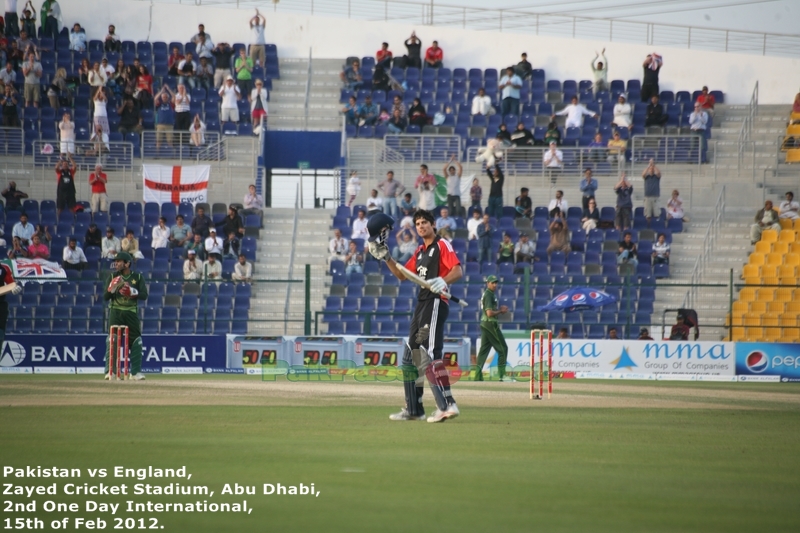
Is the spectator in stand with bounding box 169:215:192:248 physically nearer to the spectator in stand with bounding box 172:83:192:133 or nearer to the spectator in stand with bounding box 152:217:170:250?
the spectator in stand with bounding box 152:217:170:250

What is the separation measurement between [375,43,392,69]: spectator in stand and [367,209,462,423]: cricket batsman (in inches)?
1006

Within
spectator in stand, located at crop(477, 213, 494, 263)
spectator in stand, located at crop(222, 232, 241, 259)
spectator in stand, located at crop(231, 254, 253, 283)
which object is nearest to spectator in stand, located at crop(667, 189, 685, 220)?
spectator in stand, located at crop(477, 213, 494, 263)

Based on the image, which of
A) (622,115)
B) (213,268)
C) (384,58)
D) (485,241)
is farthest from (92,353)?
(622,115)

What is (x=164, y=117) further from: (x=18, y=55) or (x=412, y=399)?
(x=412, y=399)

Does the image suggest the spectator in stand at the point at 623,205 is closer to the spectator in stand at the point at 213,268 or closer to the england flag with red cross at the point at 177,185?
the spectator in stand at the point at 213,268

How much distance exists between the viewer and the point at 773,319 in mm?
26188

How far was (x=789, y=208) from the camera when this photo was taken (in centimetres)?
3083

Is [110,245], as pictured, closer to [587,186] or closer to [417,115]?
[417,115]

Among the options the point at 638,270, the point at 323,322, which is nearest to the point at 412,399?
the point at 323,322

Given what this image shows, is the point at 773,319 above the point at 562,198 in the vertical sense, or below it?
below

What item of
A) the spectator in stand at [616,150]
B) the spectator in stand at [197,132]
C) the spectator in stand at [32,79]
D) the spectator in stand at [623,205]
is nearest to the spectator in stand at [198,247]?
the spectator in stand at [197,132]

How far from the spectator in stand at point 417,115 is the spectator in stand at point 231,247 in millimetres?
8339

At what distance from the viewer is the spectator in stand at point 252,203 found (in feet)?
104

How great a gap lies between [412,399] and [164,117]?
24.2 m
